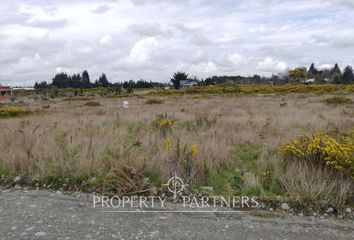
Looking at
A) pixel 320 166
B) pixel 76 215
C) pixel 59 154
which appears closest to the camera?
pixel 76 215

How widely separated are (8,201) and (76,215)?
1336 mm

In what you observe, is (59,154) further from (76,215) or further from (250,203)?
(250,203)

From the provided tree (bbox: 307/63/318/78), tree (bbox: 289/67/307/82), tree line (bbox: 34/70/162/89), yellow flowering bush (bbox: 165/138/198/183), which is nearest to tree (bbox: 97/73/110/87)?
tree line (bbox: 34/70/162/89)

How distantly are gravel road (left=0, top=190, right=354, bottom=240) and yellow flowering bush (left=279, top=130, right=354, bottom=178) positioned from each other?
1.25 meters

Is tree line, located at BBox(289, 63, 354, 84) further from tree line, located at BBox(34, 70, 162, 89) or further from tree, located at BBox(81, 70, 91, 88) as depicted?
tree, located at BBox(81, 70, 91, 88)

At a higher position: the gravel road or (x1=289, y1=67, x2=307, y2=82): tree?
(x1=289, y1=67, x2=307, y2=82): tree

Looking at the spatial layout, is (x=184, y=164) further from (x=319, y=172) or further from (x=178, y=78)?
(x=178, y=78)

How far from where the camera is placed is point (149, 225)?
404cm

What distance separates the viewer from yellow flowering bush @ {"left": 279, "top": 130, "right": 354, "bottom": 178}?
516 cm

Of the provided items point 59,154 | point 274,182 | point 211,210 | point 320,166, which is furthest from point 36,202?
point 320,166

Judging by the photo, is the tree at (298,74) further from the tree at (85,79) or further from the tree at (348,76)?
the tree at (85,79)

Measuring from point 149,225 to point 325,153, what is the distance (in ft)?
10.6

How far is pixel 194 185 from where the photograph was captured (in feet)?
17.8

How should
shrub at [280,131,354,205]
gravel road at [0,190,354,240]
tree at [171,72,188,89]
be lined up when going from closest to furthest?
gravel road at [0,190,354,240] → shrub at [280,131,354,205] → tree at [171,72,188,89]
